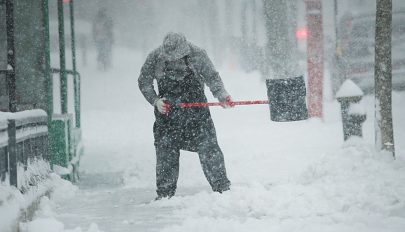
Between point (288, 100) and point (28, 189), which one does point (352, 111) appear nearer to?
point (288, 100)

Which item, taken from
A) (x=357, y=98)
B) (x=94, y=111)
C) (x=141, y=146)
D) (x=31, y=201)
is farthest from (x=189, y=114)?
(x=94, y=111)

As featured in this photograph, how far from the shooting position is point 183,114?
5.88 metres

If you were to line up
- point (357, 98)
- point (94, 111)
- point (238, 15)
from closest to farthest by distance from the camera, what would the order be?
1. point (357, 98)
2. point (94, 111)
3. point (238, 15)

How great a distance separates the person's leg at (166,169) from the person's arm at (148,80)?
0.53 metres

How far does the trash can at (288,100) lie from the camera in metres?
5.82

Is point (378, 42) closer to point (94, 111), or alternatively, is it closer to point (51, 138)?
point (51, 138)

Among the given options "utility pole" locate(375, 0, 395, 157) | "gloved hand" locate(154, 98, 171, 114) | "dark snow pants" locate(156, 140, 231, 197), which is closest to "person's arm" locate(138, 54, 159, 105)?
"gloved hand" locate(154, 98, 171, 114)

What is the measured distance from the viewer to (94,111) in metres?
19.5

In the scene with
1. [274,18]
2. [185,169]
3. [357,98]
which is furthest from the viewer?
[274,18]

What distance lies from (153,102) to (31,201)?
1.63 metres

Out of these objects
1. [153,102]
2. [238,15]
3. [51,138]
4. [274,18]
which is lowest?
[51,138]

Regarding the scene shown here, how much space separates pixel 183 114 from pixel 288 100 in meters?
1.11

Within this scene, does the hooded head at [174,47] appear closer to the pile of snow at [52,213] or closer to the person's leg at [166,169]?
the person's leg at [166,169]

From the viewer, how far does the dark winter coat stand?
5.82 m
